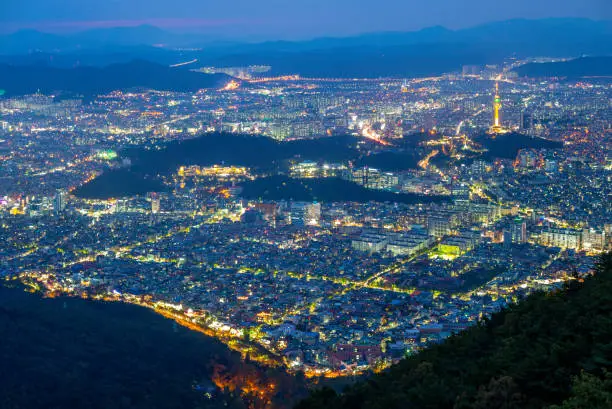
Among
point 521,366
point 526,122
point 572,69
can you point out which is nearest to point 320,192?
point 526,122

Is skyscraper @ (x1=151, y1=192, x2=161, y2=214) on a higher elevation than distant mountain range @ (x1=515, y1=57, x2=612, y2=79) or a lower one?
lower

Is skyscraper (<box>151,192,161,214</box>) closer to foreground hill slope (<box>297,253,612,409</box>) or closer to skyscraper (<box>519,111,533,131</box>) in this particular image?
foreground hill slope (<box>297,253,612,409</box>)

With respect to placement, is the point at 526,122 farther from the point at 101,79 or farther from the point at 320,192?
the point at 101,79

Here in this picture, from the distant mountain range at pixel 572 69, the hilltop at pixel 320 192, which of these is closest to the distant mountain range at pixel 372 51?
the distant mountain range at pixel 572 69

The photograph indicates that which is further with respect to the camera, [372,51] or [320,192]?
[372,51]

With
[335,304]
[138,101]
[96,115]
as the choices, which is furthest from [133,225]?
[138,101]

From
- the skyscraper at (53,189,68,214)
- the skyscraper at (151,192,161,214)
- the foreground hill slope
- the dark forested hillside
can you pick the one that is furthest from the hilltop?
the foreground hill slope

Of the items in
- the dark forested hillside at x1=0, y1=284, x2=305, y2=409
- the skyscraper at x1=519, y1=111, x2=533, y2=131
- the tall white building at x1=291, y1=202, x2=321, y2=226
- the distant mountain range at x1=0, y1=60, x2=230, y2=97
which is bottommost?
the dark forested hillside at x1=0, y1=284, x2=305, y2=409

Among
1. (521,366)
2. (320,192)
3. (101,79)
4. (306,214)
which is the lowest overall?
(306,214)
